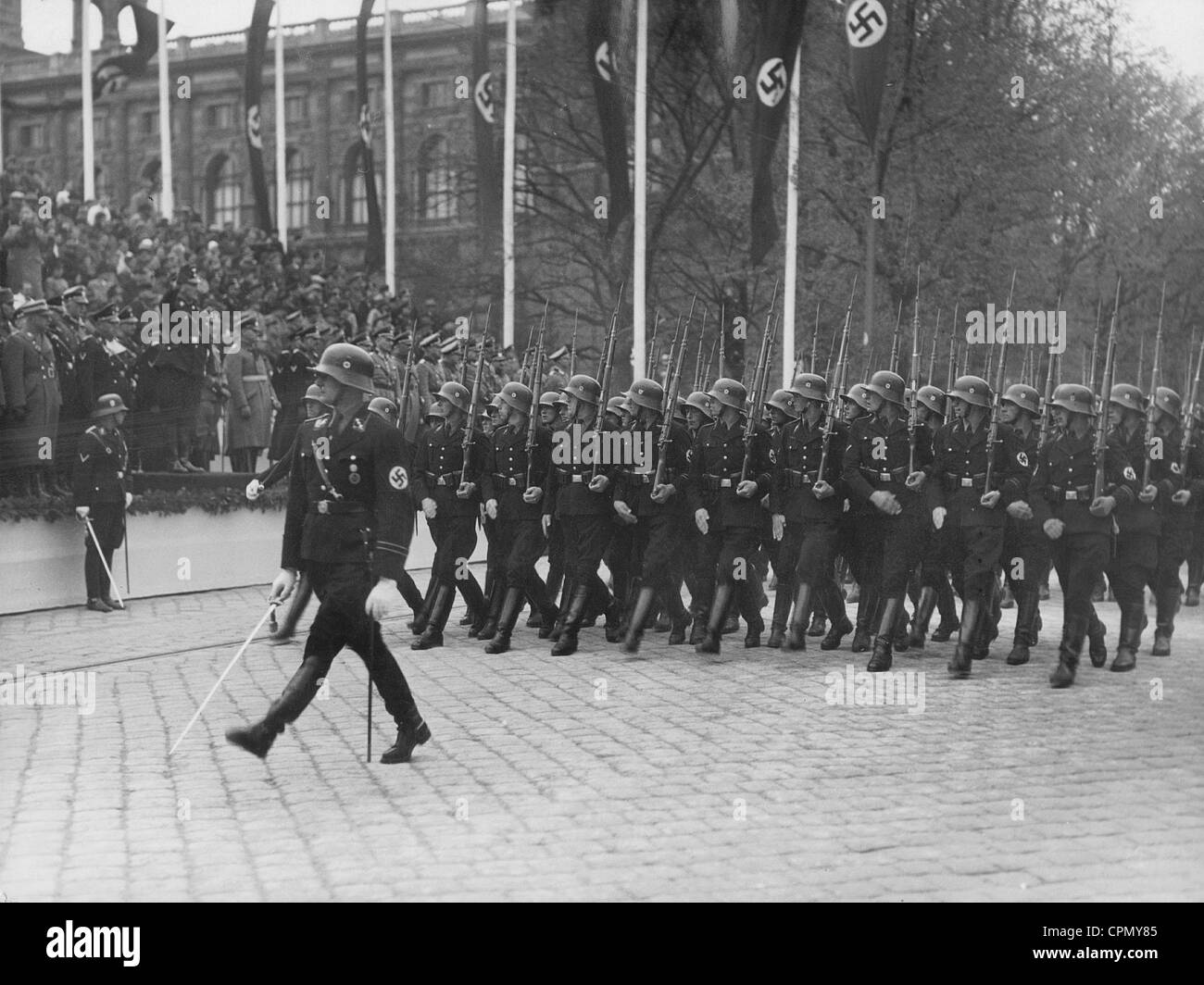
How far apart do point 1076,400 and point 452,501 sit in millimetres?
5024

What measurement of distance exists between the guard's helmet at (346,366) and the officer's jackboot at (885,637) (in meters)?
5.04

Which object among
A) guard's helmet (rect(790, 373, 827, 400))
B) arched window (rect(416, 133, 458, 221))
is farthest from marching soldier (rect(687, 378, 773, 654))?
arched window (rect(416, 133, 458, 221))

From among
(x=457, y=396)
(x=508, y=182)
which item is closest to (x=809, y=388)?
(x=457, y=396)

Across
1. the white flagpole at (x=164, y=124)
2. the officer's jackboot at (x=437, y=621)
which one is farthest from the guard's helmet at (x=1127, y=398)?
the white flagpole at (x=164, y=124)

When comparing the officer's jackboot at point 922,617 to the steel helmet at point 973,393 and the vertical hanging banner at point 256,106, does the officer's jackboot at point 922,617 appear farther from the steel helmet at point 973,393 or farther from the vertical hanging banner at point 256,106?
the vertical hanging banner at point 256,106

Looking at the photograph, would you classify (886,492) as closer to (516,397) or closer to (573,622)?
(573,622)

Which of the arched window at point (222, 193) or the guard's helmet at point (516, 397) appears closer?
the guard's helmet at point (516, 397)

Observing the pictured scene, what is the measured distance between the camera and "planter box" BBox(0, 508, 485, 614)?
53.4 feet

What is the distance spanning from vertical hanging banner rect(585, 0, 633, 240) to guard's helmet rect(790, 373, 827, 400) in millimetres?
13446

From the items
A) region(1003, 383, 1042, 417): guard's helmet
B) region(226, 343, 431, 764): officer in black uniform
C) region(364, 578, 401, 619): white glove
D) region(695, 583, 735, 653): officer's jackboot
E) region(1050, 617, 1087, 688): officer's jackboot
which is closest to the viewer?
region(364, 578, 401, 619): white glove

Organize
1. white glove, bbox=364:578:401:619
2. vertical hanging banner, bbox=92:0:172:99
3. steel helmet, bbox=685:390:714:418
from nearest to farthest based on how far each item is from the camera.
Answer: white glove, bbox=364:578:401:619 < steel helmet, bbox=685:390:714:418 < vertical hanging banner, bbox=92:0:172:99

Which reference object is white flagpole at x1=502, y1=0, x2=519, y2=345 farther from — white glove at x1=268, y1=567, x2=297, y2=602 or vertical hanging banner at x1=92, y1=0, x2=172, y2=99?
white glove at x1=268, y1=567, x2=297, y2=602

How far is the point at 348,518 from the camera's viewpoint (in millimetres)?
8984

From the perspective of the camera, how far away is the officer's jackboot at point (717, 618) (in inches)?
541
